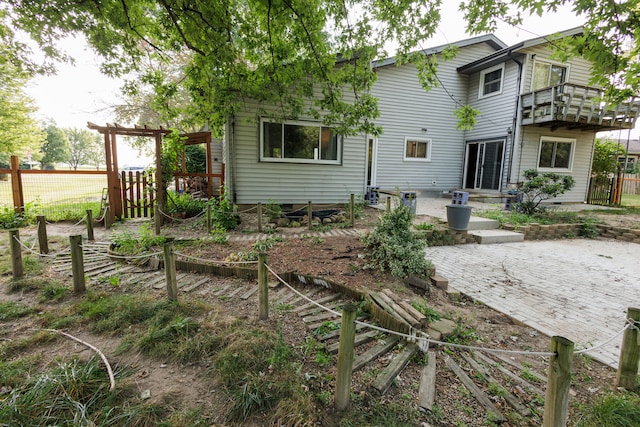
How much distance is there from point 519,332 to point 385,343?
1.71 metres

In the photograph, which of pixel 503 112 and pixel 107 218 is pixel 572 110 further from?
pixel 107 218

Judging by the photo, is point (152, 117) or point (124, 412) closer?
point (124, 412)

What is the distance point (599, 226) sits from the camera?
8.70 metres

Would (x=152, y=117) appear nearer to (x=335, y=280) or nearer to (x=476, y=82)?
(x=476, y=82)

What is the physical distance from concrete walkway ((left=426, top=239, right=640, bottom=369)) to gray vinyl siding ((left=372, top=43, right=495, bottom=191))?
21.5 ft

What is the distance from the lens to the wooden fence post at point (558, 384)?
164 cm

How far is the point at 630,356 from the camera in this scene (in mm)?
2273

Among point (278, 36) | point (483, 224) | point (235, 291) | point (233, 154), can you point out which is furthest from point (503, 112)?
point (235, 291)

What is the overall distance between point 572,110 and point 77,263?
1528 cm

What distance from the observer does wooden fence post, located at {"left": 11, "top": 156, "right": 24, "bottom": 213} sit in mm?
8102

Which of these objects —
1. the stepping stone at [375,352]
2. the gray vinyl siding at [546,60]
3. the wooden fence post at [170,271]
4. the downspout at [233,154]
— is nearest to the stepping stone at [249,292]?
the wooden fence post at [170,271]

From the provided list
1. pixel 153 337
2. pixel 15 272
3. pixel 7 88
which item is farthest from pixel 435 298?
pixel 7 88

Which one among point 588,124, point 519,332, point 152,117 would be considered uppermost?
point 152,117

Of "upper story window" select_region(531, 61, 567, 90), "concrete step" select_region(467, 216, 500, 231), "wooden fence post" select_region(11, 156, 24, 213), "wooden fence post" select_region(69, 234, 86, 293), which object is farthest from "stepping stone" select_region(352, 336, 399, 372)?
"upper story window" select_region(531, 61, 567, 90)
